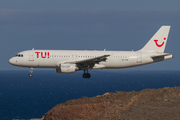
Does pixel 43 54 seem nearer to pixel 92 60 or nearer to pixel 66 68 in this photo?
pixel 66 68

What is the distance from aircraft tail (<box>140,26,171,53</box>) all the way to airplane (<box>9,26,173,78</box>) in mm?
1686

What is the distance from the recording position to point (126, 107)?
38125mm

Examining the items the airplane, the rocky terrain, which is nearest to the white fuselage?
the airplane

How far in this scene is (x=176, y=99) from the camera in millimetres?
38906

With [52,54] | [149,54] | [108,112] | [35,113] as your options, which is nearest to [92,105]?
[108,112]

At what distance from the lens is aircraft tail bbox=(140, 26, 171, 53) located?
191 feet

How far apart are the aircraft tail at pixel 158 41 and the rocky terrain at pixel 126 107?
14363mm

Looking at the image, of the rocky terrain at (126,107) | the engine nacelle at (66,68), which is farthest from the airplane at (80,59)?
the rocky terrain at (126,107)

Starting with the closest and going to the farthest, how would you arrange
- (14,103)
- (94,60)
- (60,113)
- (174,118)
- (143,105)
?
1. (174,118)
2. (143,105)
3. (60,113)
4. (94,60)
5. (14,103)

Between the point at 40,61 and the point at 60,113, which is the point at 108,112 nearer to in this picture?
the point at 60,113

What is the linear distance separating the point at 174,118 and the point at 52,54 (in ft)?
84.5

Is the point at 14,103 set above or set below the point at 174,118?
below

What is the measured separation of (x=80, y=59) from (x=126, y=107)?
1679 centimetres

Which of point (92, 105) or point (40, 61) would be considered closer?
point (92, 105)
